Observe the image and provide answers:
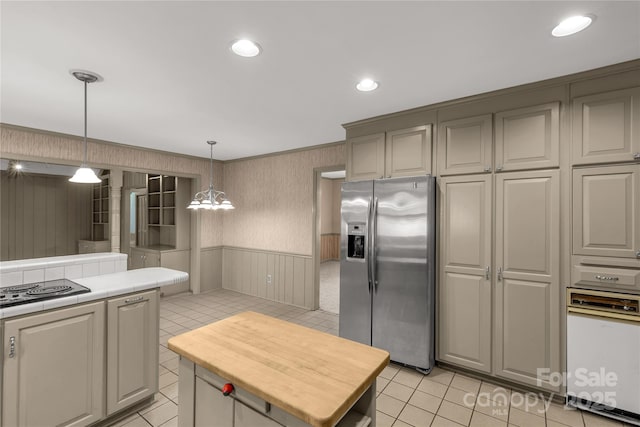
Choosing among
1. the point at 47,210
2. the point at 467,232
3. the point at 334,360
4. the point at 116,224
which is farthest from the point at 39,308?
the point at 47,210

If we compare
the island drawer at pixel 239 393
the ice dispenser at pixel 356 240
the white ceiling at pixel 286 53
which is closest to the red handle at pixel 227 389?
the island drawer at pixel 239 393

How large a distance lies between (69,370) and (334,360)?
5.77 ft

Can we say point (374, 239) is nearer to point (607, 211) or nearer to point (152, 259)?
point (607, 211)

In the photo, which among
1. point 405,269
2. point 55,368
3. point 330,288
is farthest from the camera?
point 330,288

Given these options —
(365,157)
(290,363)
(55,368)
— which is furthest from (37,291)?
(365,157)

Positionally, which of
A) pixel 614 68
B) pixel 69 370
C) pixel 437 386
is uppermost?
pixel 614 68

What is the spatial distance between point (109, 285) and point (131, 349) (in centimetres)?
50

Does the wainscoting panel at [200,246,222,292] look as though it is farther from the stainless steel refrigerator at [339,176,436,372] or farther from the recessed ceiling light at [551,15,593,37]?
the recessed ceiling light at [551,15,593,37]

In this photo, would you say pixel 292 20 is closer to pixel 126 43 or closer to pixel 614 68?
pixel 126 43

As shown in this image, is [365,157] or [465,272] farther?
[365,157]

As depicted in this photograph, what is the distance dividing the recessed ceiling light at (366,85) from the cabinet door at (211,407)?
230 centimetres

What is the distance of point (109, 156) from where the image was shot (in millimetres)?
4359

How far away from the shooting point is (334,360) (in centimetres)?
137

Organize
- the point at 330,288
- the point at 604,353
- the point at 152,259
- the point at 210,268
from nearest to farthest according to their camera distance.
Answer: the point at 604,353 → the point at 152,259 → the point at 210,268 → the point at 330,288
